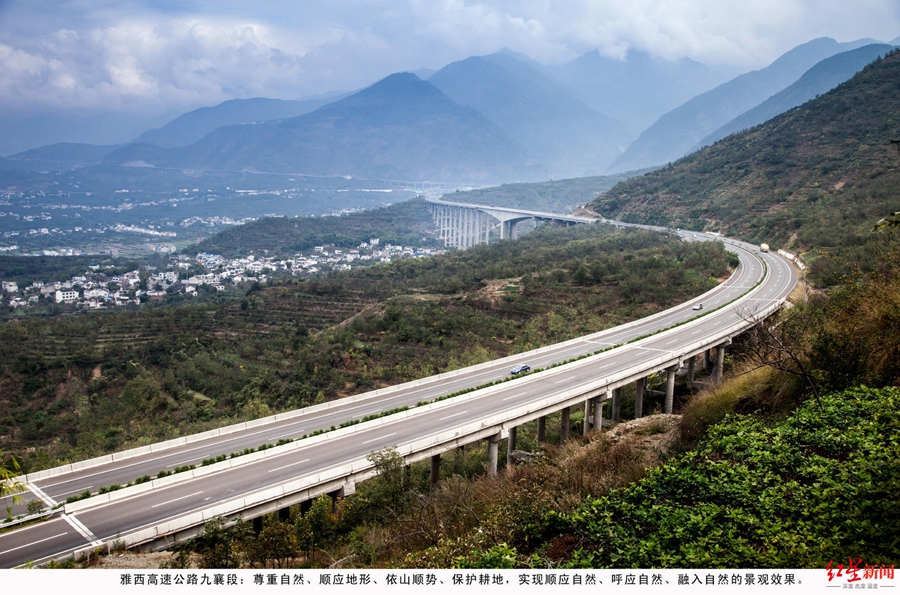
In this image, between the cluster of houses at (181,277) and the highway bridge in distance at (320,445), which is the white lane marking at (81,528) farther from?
the cluster of houses at (181,277)

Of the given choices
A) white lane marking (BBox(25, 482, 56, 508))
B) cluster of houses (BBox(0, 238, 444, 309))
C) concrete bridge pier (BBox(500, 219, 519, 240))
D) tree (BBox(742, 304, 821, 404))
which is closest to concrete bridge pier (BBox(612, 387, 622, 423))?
tree (BBox(742, 304, 821, 404))

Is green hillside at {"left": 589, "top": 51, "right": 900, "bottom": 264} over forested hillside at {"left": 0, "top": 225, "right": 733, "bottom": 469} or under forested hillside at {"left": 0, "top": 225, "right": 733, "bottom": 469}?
over

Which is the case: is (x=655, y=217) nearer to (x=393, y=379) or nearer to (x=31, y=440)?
(x=393, y=379)

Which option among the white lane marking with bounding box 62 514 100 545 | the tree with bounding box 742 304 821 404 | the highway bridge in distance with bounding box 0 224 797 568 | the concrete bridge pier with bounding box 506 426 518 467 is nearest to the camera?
the tree with bounding box 742 304 821 404

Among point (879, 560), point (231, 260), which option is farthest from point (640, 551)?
point (231, 260)

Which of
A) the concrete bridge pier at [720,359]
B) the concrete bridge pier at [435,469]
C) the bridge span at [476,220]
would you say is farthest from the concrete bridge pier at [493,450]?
the bridge span at [476,220]

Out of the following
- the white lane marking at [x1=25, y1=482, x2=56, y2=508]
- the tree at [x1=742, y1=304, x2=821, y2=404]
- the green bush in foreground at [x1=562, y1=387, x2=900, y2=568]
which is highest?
the tree at [x1=742, y1=304, x2=821, y2=404]

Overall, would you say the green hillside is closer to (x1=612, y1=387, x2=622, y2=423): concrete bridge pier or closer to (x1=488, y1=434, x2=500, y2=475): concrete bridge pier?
(x1=612, y1=387, x2=622, y2=423): concrete bridge pier
